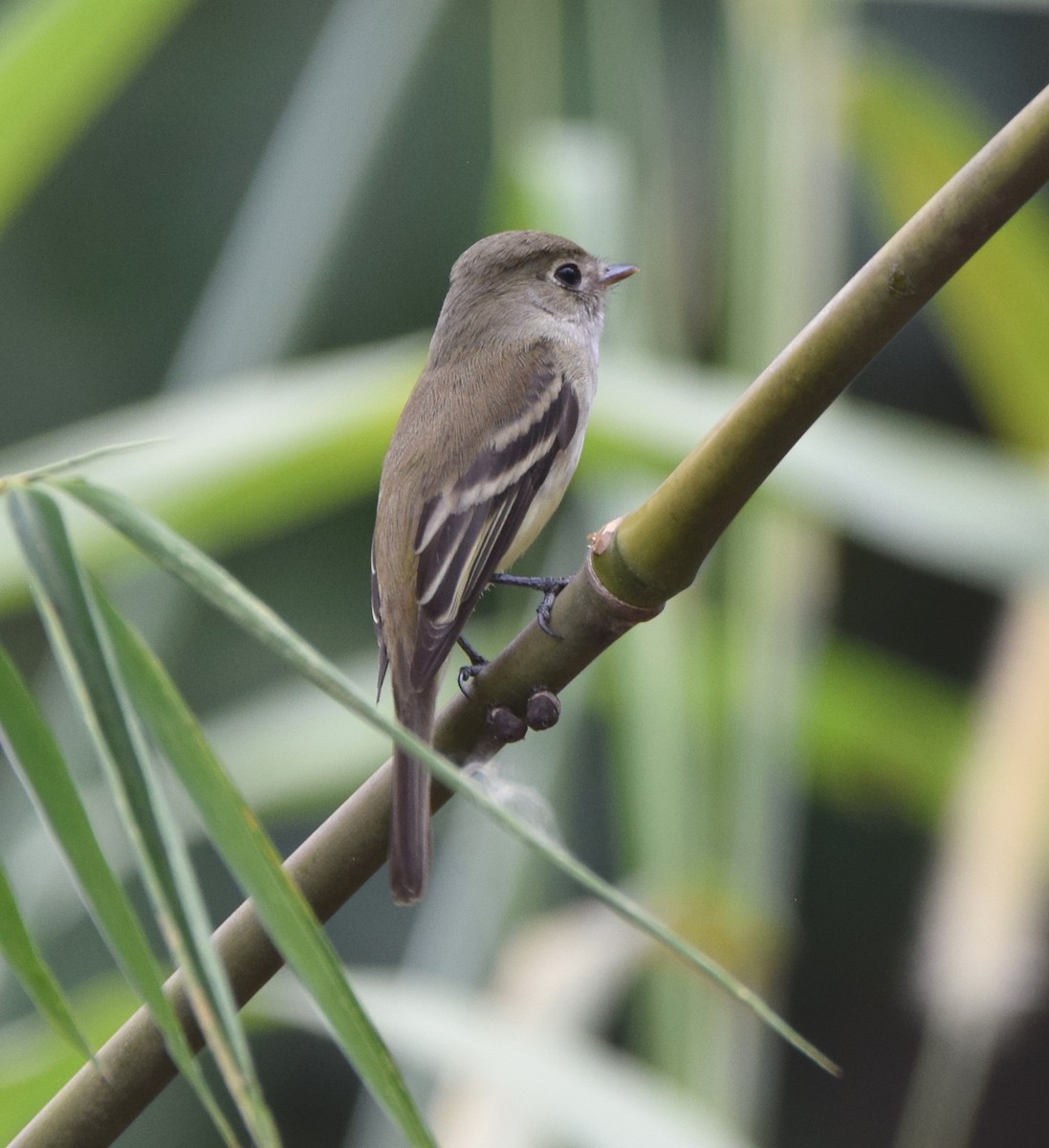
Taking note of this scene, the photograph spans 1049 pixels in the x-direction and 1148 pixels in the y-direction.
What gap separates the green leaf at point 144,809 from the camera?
0.70 meters

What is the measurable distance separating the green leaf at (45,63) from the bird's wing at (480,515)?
63cm

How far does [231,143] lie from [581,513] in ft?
10.4

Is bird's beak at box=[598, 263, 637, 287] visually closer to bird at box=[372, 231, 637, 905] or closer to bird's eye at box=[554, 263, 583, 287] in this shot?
bird at box=[372, 231, 637, 905]

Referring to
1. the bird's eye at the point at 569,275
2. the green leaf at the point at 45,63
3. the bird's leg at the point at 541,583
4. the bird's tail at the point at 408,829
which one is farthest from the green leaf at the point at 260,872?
the bird's eye at the point at 569,275

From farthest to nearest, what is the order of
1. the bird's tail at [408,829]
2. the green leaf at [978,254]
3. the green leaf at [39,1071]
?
the green leaf at [978,254] → the green leaf at [39,1071] → the bird's tail at [408,829]

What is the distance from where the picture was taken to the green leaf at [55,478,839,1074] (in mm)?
720

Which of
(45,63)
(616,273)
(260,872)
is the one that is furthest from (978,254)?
(260,872)

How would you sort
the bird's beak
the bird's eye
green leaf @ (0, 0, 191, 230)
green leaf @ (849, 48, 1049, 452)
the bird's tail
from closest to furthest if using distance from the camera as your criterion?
the bird's tail, green leaf @ (0, 0, 191, 230), green leaf @ (849, 48, 1049, 452), the bird's beak, the bird's eye

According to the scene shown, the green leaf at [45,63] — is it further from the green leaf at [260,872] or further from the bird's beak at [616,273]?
the green leaf at [260,872]

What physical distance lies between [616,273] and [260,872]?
1802mm

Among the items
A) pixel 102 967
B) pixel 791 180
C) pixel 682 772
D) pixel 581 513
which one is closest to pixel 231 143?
pixel 102 967

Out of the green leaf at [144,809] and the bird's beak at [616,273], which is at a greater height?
A: the bird's beak at [616,273]

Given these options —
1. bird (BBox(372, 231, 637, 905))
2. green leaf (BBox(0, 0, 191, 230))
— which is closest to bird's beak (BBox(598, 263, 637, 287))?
bird (BBox(372, 231, 637, 905))

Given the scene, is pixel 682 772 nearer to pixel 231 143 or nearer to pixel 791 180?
pixel 791 180
